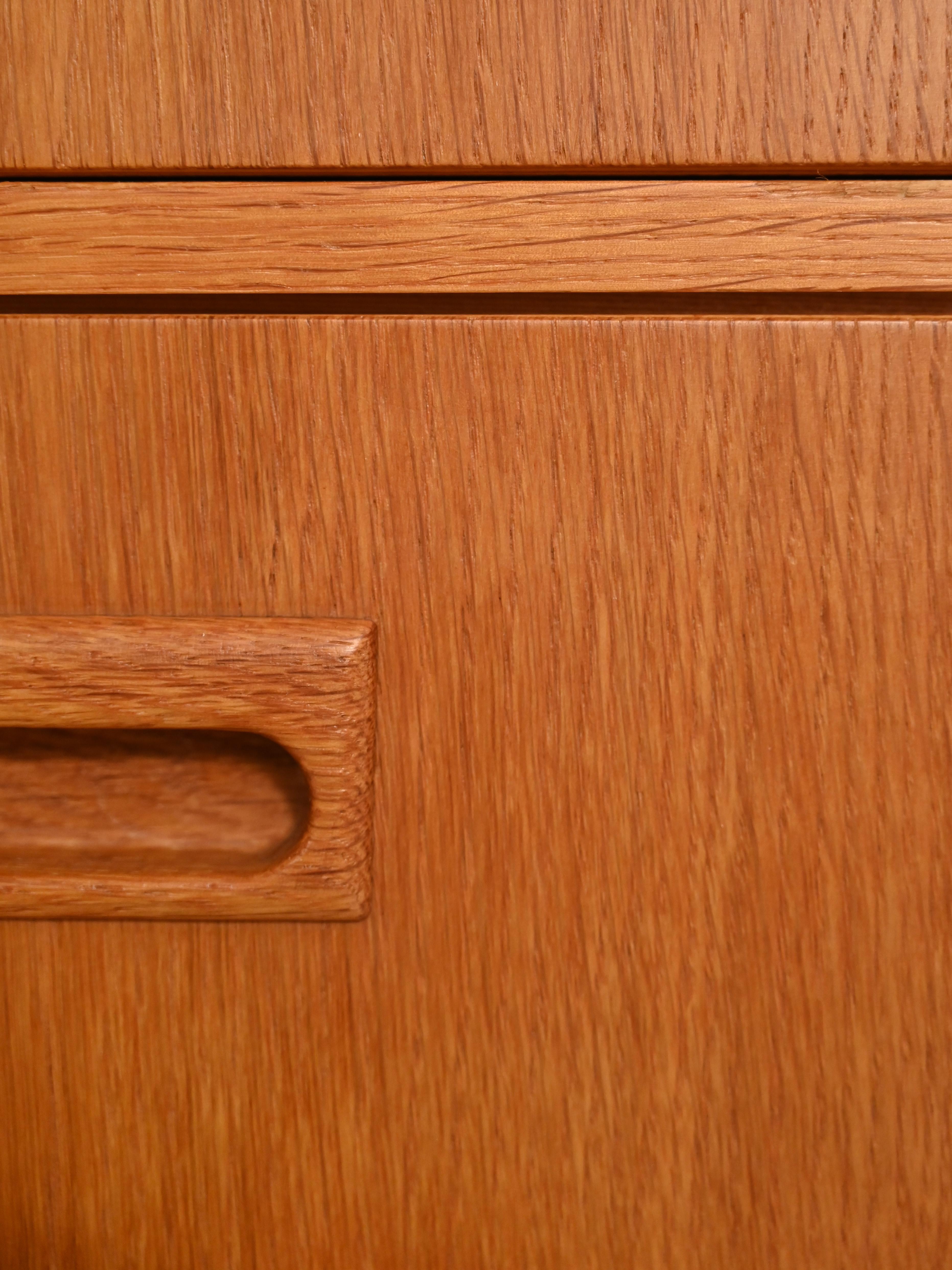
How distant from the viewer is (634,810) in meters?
0.22

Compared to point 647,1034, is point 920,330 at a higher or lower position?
higher

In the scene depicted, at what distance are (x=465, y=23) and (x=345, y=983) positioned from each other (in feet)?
0.62

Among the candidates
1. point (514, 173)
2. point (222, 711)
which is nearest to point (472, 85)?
point (514, 173)

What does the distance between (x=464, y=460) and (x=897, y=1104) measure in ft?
0.51

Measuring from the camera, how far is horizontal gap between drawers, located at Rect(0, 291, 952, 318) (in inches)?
8.2

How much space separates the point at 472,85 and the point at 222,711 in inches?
5.1

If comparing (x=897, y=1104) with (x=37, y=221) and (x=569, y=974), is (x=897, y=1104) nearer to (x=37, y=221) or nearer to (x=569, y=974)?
(x=569, y=974)

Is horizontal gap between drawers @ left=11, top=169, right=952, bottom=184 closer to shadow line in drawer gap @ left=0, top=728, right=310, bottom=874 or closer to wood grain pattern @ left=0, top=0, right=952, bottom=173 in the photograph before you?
wood grain pattern @ left=0, top=0, right=952, bottom=173

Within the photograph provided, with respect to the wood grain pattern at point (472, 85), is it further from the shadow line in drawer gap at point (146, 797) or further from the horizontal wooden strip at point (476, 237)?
the shadow line in drawer gap at point (146, 797)

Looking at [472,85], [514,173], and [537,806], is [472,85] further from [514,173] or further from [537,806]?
[537,806]

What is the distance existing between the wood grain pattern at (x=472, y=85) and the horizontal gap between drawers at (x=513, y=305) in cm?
2

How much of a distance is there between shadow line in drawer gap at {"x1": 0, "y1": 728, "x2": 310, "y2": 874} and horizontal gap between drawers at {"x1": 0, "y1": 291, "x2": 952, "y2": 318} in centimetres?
9

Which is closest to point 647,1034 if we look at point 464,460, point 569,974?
point 569,974

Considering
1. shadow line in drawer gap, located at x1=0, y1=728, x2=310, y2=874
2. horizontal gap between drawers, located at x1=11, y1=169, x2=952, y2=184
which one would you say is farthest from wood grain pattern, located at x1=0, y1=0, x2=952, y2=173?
shadow line in drawer gap, located at x1=0, y1=728, x2=310, y2=874
